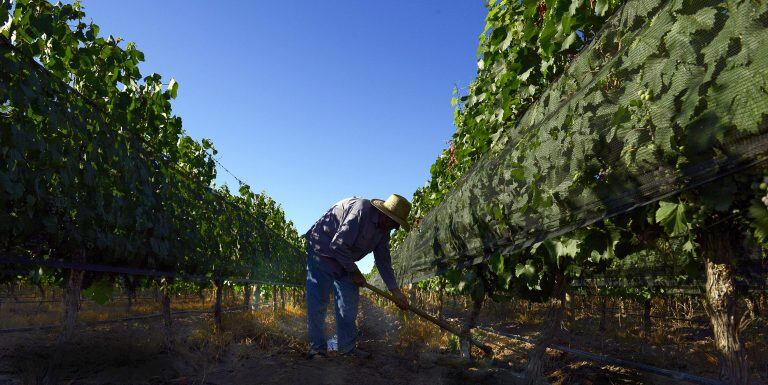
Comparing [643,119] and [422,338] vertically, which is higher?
[643,119]

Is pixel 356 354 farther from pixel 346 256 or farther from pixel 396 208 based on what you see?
pixel 396 208

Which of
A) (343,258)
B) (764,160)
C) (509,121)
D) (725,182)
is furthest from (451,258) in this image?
(764,160)

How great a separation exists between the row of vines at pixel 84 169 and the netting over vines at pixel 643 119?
3.19m

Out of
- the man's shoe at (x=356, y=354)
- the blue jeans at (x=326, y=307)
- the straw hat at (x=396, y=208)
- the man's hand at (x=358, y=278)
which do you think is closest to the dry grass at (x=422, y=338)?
the man's shoe at (x=356, y=354)

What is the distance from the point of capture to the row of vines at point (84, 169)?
319 centimetres

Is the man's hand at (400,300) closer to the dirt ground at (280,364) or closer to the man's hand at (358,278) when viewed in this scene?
the man's hand at (358,278)

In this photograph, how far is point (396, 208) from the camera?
465 centimetres

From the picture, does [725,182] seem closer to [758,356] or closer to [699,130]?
[699,130]

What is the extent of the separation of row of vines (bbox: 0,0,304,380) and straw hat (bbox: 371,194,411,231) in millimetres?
2275

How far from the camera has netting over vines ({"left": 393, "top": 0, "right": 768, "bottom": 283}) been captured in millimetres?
1538

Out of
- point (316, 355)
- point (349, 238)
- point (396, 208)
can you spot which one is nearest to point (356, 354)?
point (316, 355)

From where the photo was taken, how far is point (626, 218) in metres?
2.41

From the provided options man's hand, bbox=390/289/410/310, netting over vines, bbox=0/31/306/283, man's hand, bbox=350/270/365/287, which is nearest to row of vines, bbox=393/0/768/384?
man's hand, bbox=390/289/410/310

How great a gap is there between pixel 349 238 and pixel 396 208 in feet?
1.82
